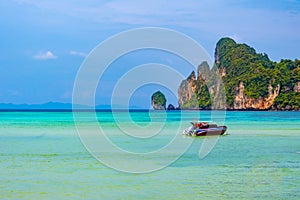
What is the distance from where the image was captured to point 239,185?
14.2 meters

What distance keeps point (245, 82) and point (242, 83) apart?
1.61 metres

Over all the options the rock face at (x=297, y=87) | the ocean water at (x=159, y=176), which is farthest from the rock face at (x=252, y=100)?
the ocean water at (x=159, y=176)

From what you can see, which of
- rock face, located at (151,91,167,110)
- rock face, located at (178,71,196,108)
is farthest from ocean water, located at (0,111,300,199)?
rock face, located at (151,91,167,110)

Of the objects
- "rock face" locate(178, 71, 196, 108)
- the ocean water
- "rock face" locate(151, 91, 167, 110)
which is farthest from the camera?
"rock face" locate(151, 91, 167, 110)

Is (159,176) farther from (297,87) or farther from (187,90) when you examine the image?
(187,90)

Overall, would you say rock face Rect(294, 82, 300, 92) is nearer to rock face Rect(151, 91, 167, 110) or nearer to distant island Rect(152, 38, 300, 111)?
distant island Rect(152, 38, 300, 111)

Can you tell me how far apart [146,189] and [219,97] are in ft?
355

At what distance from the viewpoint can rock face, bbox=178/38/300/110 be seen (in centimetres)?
10875

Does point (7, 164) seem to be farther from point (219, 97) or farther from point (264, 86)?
point (219, 97)

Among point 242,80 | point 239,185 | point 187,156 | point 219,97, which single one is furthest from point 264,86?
point 239,185

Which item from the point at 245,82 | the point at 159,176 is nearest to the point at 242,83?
the point at 245,82

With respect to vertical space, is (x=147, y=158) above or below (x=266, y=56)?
below

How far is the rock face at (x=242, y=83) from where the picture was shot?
357 feet

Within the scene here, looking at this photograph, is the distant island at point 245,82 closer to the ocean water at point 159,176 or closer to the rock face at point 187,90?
the rock face at point 187,90
